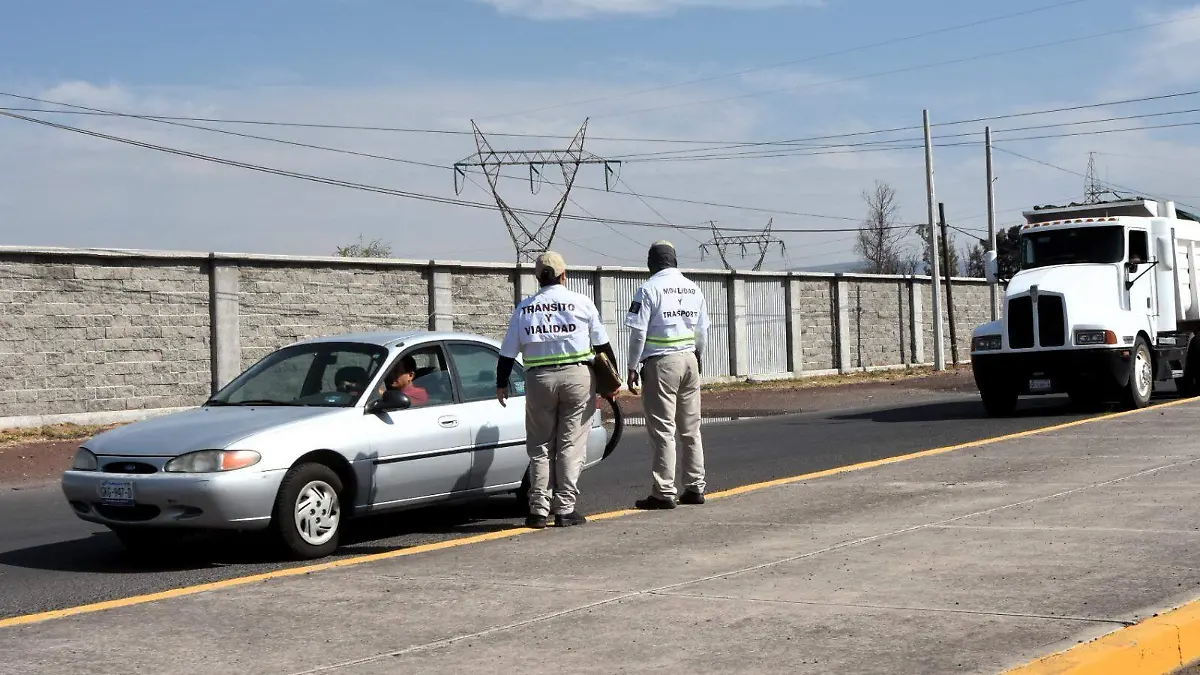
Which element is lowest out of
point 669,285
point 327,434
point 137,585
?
point 137,585

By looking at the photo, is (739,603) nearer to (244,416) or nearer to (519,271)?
(244,416)

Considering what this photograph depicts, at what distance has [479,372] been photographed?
1007cm

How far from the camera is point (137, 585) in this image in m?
7.88

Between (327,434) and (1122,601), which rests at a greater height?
(327,434)

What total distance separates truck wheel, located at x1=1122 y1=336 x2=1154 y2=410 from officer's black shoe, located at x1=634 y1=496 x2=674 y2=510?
35.2 ft

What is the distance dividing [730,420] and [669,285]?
1253 centimetres

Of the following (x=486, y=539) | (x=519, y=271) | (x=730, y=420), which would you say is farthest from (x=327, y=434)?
(x=519, y=271)

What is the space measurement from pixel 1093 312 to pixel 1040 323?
2.29ft

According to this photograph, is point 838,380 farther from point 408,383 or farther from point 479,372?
point 408,383

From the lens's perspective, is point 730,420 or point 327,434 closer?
point 327,434

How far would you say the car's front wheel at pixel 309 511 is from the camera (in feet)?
27.5

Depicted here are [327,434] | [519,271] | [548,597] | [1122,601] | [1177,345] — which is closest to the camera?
[1122,601]

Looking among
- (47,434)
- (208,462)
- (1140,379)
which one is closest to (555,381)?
(208,462)

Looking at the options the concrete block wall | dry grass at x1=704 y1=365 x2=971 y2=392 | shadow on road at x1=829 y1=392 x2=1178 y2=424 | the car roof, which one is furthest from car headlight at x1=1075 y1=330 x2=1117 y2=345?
dry grass at x1=704 y1=365 x2=971 y2=392
